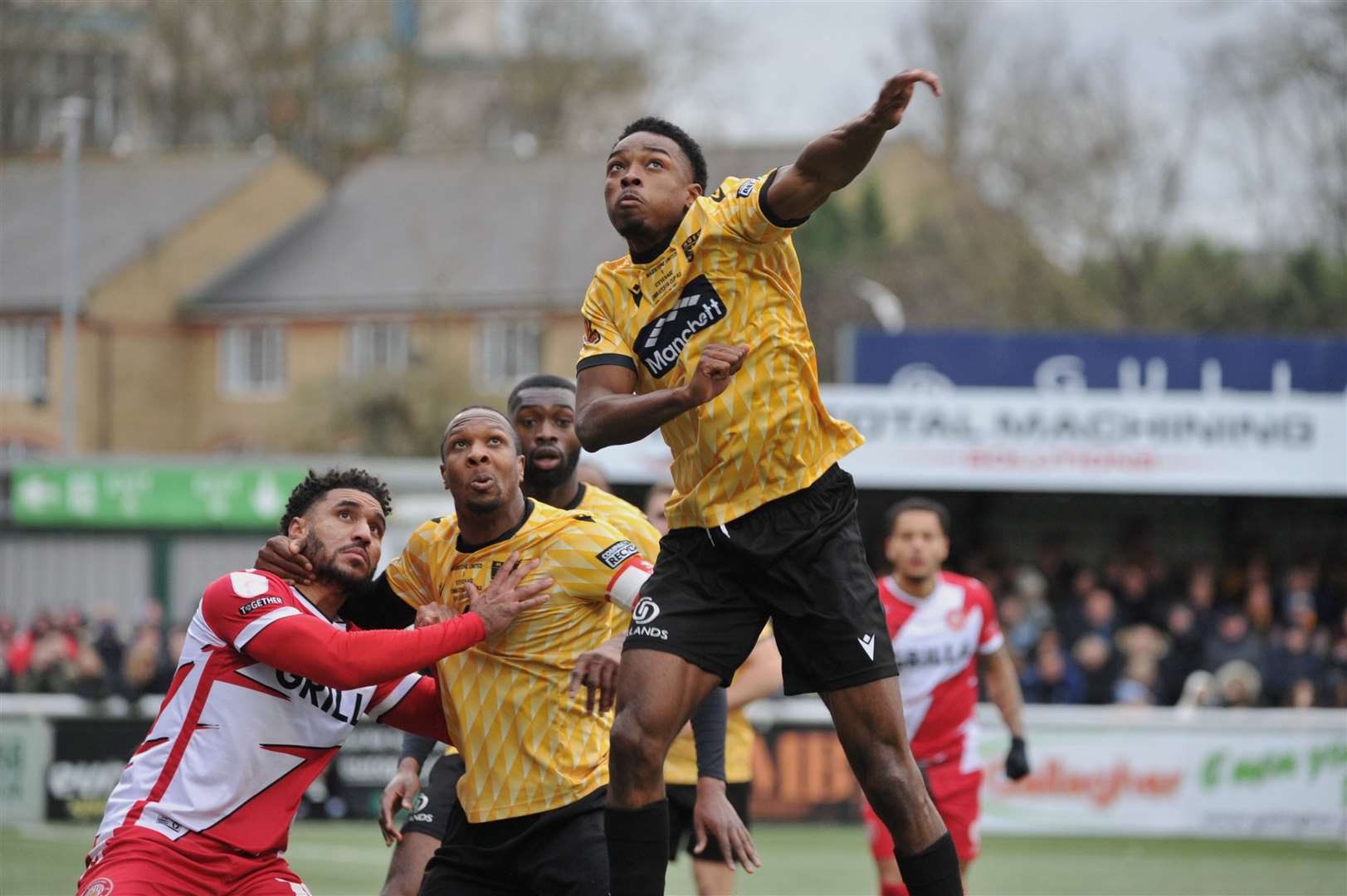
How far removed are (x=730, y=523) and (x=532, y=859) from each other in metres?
1.29

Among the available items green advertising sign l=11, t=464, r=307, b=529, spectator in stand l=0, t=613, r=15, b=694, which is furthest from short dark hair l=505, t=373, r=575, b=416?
green advertising sign l=11, t=464, r=307, b=529

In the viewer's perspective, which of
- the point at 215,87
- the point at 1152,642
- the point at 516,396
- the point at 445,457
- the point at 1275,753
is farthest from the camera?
the point at 215,87

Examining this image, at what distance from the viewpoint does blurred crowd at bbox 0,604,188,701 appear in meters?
17.7

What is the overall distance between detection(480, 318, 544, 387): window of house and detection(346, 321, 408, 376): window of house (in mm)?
2161

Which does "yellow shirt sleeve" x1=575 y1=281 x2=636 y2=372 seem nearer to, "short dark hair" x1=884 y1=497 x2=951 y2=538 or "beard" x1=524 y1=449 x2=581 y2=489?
"beard" x1=524 y1=449 x2=581 y2=489

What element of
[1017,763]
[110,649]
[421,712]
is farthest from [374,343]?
[421,712]

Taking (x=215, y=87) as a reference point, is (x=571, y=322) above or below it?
below

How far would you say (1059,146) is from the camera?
38250mm

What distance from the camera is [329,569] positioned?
5.73m

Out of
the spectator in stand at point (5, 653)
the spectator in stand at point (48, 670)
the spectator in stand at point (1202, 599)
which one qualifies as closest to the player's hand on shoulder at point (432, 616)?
the spectator in stand at point (48, 670)

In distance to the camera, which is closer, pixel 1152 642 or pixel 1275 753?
pixel 1275 753

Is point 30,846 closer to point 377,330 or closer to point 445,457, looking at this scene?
point 445,457

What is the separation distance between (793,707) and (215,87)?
41.5 m

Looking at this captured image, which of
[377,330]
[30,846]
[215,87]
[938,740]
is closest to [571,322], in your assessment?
[377,330]
